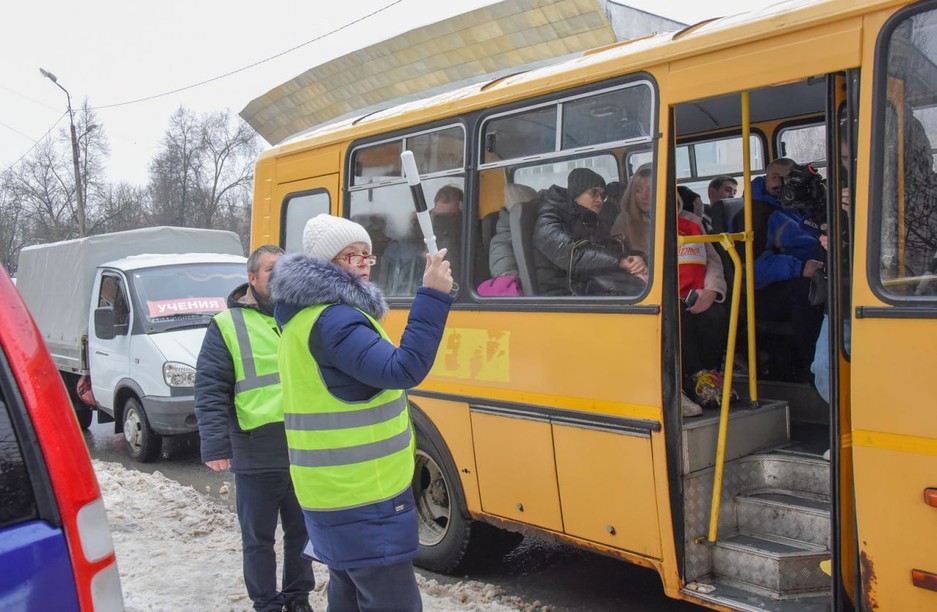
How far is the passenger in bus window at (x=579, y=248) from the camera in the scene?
3930 millimetres

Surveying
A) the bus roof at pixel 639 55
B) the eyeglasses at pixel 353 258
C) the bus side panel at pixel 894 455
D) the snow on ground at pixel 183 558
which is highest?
the bus roof at pixel 639 55

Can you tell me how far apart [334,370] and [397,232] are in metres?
2.42

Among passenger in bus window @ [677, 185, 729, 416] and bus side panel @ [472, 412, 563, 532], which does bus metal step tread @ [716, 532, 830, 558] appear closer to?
passenger in bus window @ [677, 185, 729, 416]

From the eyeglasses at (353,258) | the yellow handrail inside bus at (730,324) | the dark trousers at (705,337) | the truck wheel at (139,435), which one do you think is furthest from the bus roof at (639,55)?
the truck wheel at (139,435)

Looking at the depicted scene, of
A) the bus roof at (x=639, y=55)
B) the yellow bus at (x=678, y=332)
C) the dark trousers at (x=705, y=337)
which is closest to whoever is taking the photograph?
the yellow bus at (x=678, y=332)

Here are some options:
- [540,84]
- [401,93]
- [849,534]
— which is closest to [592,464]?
[849,534]

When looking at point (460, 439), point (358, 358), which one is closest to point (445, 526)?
point (460, 439)

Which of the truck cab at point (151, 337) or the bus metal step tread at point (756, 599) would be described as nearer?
the bus metal step tread at point (756, 599)

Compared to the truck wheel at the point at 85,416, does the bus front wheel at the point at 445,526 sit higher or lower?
higher

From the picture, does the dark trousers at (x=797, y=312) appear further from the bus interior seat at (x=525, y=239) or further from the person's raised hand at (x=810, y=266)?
the bus interior seat at (x=525, y=239)

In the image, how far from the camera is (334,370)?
287cm

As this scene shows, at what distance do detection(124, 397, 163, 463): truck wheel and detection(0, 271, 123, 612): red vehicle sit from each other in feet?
23.8

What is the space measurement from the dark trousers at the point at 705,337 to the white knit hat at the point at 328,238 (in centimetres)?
213

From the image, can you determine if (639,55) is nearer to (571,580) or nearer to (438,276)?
(438,276)
